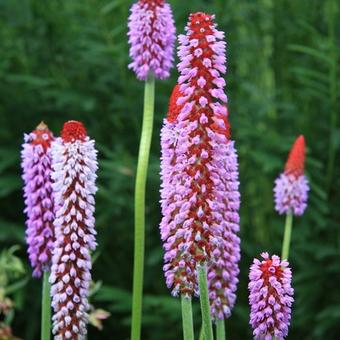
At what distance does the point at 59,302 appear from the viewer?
11.4 ft

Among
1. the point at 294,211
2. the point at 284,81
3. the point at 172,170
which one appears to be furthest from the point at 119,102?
the point at 172,170

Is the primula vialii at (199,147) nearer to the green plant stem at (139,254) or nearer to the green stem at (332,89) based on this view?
the green plant stem at (139,254)

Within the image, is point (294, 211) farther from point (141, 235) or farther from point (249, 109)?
point (249, 109)

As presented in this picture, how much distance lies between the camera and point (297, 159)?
4.96 meters

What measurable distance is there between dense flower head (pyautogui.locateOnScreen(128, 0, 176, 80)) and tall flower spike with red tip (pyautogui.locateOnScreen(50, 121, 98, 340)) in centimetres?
94

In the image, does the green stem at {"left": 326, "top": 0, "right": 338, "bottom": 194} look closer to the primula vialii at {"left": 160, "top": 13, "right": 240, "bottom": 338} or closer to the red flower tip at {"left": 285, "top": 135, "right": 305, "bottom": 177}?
the red flower tip at {"left": 285, "top": 135, "right": 305, "bottom": 177}

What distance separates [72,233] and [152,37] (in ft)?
4.02

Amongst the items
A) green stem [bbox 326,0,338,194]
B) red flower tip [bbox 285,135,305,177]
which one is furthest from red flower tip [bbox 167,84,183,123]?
green stem [bbox 326,0,338,194]

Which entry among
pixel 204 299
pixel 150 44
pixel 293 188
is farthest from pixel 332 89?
pixel 204 299

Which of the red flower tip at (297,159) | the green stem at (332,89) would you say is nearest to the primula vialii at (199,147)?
the red flower tip at (297,159)

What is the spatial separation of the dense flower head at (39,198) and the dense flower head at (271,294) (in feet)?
3.30

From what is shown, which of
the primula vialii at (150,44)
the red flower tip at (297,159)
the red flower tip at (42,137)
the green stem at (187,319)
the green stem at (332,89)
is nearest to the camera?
the green stem at (187,319)

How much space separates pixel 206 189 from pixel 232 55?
524 centimetres

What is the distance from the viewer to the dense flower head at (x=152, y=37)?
423 cm
